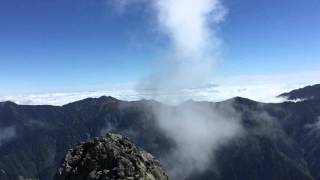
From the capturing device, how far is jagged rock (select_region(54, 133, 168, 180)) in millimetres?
66750

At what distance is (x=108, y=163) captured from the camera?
7019 cm

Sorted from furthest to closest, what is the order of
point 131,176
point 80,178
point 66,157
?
point 66,157 < point 80,178 < point 131,176

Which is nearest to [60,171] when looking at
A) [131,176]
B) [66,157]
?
[66,157]

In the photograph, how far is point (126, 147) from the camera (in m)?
77.5

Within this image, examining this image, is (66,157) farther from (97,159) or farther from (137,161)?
(137,161)

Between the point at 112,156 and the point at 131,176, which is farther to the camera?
the point at 112,156

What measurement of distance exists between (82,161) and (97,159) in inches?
107

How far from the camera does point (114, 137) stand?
80.1m

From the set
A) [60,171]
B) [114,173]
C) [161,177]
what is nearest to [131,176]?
[114,173]

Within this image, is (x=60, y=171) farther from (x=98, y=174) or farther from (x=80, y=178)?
(x=98, y=174)

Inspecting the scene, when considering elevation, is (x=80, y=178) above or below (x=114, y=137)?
below

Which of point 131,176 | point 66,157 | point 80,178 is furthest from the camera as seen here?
point 66,157

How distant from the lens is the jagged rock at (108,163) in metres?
66.8

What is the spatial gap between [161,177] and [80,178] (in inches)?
499
